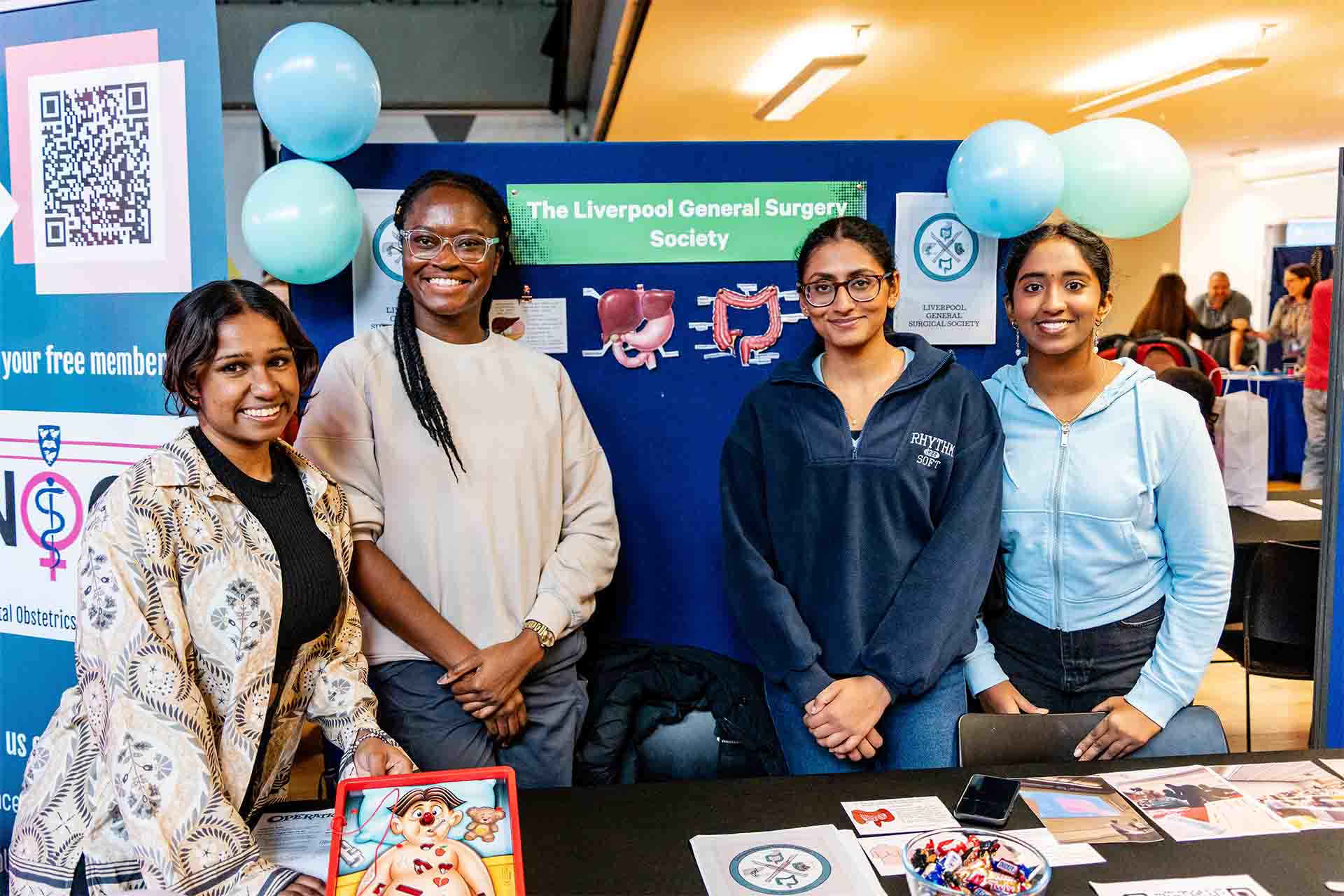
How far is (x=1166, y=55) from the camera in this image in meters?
6.78

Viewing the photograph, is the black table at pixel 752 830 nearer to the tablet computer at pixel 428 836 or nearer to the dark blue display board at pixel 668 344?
the tablet computer at pixel 428 836

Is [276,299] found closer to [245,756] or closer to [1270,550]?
[245,756]

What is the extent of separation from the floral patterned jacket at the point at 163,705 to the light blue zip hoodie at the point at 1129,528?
1374 mm

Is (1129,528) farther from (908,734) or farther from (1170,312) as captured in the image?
(1170,312)

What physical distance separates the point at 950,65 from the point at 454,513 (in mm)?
6057

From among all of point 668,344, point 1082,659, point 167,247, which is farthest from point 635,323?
point 1082,659

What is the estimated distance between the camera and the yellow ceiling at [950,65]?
5.61m

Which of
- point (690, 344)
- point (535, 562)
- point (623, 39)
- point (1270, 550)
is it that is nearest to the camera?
point (535, 562)

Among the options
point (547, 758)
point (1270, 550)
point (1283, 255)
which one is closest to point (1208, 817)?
point (547, 758)

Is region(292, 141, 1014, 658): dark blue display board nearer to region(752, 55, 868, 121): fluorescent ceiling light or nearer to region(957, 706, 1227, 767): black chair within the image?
region(957, 706, 1227, 767): black chair

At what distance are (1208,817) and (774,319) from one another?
160 centimetres

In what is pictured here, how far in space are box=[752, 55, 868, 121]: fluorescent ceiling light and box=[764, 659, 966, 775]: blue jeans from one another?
17.2 feet

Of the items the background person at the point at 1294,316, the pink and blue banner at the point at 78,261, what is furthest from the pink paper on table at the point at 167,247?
the background person at the point at 1294,316

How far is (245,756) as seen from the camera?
1530 mm
